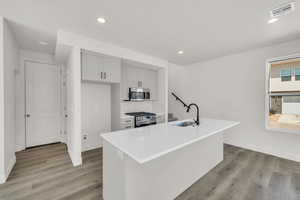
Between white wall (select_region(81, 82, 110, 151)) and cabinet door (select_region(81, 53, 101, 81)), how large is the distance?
0.64 metres

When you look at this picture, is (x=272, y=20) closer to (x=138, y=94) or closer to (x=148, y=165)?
(x=148, y=165)

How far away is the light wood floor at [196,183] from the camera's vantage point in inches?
70.2

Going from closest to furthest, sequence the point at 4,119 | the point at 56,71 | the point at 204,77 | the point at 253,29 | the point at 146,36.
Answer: the point at 4,119
the point at 253,29
the point at 146,36
the point at 56,71
the point at 204,77

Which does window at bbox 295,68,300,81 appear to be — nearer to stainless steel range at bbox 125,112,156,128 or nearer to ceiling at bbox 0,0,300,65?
ceiling at bbox 0,0,300,65

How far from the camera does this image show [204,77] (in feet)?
14.5

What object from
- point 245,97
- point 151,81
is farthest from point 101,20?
point 245,97

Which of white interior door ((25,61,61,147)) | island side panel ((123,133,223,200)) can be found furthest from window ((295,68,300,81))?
white interior door ((25,61,61,147))

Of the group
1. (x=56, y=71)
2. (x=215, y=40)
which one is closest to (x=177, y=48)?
(x=215, y=40)

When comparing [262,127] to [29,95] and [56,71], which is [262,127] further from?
[29,95]

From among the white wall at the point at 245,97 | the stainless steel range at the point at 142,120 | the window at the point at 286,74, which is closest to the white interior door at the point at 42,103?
the stainless steel range at the point at 142,120

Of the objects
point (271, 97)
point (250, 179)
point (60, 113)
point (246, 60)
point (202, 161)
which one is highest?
point (246, 60)

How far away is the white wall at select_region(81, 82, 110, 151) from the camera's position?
10.9 ft

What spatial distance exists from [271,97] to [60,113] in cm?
576

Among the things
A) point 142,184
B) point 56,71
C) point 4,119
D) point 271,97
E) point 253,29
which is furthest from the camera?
point 56,71
